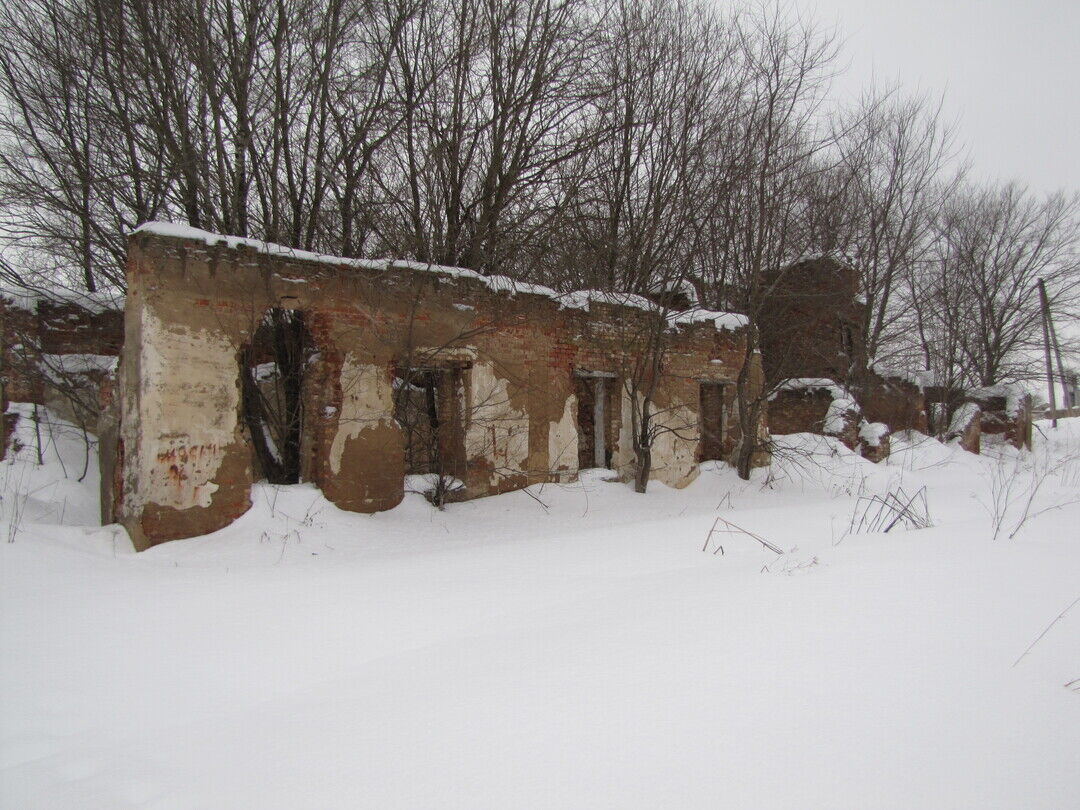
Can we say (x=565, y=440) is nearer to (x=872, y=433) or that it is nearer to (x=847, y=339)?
(x=872, y=433)

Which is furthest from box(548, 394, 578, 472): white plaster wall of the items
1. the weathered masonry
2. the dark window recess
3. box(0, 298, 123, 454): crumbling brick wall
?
the dark window recess

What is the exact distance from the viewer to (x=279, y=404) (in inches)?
321

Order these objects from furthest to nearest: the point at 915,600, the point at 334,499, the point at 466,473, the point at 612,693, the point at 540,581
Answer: the point at 466,473
the point at 334,499
the point at 540,581
the point at 915,600
the point at 612,693

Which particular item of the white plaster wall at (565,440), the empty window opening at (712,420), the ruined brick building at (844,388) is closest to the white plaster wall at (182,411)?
the white plaster wall at (565,440)

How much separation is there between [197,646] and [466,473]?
506 centimetres

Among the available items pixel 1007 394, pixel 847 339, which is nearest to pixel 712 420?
pixel 847 339

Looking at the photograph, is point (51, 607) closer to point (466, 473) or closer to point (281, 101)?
point (466, 473)

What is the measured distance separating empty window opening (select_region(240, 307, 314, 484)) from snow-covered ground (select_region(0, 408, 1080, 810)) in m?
2.58

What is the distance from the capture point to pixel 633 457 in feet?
33.9

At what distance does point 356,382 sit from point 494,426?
1.97m

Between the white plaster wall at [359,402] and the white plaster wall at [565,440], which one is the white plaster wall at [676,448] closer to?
the white plaster wall at [565,440]

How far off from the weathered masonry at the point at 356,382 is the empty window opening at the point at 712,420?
0.92m

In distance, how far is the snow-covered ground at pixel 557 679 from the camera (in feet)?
6.14

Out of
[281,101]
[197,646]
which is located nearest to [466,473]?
[197,646]
